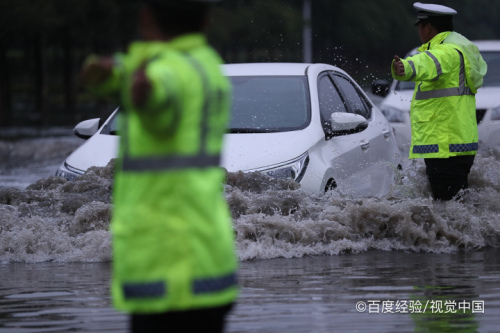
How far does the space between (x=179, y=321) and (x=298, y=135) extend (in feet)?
19.5

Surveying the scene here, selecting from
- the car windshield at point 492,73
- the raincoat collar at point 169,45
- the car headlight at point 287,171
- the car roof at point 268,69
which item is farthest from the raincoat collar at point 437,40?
the car windshield at point 492,73

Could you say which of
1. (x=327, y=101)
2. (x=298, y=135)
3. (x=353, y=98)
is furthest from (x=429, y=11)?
(x=353, y=98)

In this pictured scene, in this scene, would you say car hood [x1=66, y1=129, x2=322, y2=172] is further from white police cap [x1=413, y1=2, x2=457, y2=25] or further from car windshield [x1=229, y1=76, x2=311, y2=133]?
white police cap [x1=413, y1=2, x2=457, y2=25]

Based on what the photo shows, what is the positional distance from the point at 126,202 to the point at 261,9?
2211 inches

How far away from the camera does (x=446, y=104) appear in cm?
861

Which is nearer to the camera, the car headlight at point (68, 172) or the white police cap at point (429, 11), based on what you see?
the white police cap at point (429, 11)

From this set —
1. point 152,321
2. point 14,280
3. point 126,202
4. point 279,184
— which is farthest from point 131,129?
point 279,184

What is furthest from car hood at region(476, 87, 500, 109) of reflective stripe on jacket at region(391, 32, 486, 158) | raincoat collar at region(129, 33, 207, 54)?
raincoat collar at region(129, 33, 207, 54)

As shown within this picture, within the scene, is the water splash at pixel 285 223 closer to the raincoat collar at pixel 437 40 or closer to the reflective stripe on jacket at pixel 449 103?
the reflective stripe on jacket at pixel 449 103

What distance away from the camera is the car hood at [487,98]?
14.7m

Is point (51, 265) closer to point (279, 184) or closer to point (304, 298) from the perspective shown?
point (279, 184)

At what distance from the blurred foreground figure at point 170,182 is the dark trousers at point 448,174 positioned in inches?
218

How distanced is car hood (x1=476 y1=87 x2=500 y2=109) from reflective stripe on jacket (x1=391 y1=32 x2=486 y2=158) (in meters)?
6.09

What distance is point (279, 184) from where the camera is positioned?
8.79 metres
